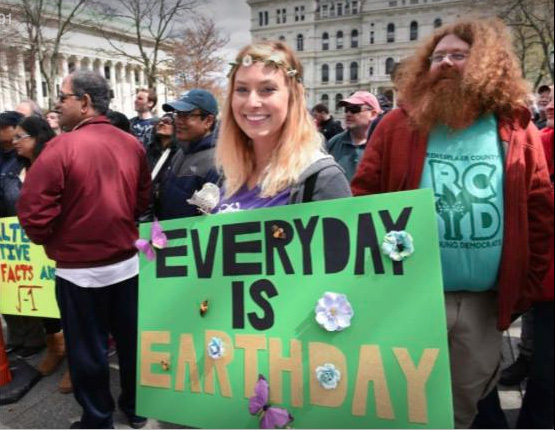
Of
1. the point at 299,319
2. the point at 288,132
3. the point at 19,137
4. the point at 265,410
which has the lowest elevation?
the point at 265,410

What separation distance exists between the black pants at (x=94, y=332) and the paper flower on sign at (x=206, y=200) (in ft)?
3.51

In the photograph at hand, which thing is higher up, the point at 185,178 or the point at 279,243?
the point at 185,178

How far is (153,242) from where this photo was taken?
5.40ft

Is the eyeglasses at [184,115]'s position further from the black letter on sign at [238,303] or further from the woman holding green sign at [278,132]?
the black letter on sign at [238,303]

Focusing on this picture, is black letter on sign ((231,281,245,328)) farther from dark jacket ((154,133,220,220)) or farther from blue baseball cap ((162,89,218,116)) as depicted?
blue baseball cap ((162,89,218,116))

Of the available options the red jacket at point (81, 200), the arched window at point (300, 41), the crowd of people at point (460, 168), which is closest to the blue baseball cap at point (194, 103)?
the red jacket at point (81, 200)

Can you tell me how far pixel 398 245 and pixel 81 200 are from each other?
1.67 meters

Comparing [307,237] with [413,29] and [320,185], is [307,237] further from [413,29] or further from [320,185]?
[413,29]

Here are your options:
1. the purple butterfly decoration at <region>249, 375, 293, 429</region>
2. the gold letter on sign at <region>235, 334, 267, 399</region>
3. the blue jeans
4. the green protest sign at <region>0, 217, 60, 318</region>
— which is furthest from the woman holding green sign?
the green protest sign at <region>0, 217, 60, 318</region>

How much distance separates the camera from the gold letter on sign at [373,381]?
133 cm

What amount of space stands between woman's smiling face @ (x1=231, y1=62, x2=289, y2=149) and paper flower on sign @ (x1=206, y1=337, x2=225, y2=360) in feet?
2.36

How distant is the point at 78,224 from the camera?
2314 mm

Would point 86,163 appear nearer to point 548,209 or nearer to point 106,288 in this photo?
point 106,288

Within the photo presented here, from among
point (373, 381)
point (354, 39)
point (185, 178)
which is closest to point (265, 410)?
point (373, 381)
